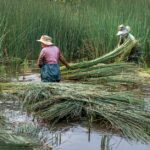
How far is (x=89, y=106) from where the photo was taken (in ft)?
22.4

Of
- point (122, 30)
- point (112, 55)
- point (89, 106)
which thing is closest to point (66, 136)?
point (89, 106)

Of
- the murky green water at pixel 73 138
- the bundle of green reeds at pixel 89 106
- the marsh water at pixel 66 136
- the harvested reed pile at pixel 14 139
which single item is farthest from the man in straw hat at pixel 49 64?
the harvested reed pile at pixel 14 139

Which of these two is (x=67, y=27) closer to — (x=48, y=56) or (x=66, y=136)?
(x=48, y=56)

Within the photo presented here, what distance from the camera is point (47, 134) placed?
20.4ft

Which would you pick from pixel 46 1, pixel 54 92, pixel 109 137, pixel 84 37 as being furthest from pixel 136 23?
pixel 109 137

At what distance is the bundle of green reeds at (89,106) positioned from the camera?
6.31 meters

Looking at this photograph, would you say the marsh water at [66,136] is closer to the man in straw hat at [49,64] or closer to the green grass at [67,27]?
the man in straw hat at [49,64]

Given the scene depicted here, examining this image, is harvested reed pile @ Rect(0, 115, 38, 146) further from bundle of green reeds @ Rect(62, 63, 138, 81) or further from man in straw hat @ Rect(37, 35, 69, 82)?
bundle of green reeds @ Rect(62, 63, 138, 81)

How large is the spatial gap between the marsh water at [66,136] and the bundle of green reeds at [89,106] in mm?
132

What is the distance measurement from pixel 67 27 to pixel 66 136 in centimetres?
655

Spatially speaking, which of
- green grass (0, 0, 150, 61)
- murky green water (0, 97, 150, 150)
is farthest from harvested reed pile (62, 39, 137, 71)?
murky green water (0, 97, 150, 150)

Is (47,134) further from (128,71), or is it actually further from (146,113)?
(128,71)

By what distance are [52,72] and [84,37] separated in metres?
4.08

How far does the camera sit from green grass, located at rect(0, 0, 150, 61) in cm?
1176
